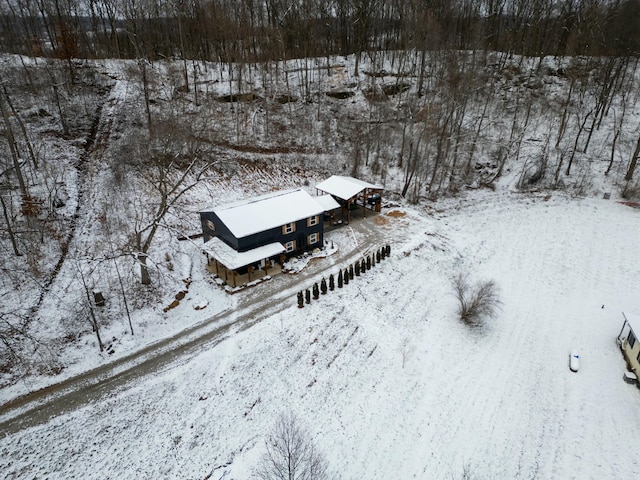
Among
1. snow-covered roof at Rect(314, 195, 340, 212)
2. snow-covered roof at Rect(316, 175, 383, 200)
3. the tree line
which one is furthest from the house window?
the tree line

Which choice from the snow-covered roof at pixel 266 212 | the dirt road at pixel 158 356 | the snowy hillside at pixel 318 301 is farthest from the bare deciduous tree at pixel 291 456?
the snow-covered roof at pixel 266 212

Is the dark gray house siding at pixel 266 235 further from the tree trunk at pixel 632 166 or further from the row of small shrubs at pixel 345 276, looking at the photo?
the tree trunk at pixel 632 166

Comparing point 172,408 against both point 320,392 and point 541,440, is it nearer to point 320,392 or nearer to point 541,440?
point 320,392

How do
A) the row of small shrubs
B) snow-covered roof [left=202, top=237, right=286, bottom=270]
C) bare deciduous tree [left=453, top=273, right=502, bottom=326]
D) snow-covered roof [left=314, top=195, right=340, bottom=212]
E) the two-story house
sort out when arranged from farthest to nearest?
1. snow-covered roof [left=314, top=195, right=340, bottom=212]
2. the two-story house
3. snow-covered roof [left=202, top=237, right=286, bottom=270]
4. the row of small shrubs
5. bare deciduous tree [left=453, top=273, right=502, bottom=326]

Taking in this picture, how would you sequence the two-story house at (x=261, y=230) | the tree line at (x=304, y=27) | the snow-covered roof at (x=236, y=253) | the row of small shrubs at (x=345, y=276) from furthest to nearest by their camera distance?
the tree line at (x=304, y=27)
the two-story house at (x=261, y=230)
the snow-covered roof at (x=236, y=253)
the row of small shrubs at (x=345, y=276)

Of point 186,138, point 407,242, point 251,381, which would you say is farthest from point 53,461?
point 186,138

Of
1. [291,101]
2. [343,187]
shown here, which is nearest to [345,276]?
[343,187]

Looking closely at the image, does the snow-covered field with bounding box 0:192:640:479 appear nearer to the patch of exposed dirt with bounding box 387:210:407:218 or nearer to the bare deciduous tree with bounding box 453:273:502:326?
the bare deciduous tree with bounding box 453:273:502:326
